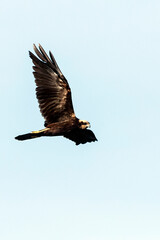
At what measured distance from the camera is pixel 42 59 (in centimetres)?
2331

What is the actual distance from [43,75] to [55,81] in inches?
18.8

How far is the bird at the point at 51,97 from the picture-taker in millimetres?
23328

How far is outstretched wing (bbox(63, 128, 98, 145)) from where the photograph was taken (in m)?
25.5

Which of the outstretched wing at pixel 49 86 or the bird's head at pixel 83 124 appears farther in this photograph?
the bird's head at pixel 83 124

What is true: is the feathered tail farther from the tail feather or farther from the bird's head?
the bird's head

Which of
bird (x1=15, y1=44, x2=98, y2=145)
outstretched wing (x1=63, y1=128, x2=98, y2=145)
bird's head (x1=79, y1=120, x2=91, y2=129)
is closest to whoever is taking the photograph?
bird (x1=15, y1=44, x2=98, y2=145)

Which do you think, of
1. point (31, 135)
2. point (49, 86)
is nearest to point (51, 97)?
point (49, 86)

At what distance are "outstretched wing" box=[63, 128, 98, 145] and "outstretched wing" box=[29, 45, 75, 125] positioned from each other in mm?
1950

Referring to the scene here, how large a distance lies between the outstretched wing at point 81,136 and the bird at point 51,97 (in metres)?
1.29

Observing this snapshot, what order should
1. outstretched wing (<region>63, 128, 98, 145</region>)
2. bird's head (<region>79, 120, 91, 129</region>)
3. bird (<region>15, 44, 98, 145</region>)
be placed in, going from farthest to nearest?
outstretched wing (<region>63, 128, 98, 145</region>) < bird's head (<region>79, 120, 91, 129</region>) < bird (<region>15, 44, 98, 145</region>)

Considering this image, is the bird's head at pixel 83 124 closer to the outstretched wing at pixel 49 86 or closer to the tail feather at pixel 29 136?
the outstretched wing at pixel 49 86

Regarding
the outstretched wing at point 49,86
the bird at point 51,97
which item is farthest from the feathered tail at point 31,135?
the outstretched wing at point 49,86

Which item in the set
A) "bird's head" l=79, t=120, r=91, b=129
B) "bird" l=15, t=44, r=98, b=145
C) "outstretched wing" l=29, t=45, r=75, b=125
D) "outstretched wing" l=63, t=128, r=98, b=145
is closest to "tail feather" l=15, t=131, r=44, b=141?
"bird" l=15, t=44, r=98, b=145

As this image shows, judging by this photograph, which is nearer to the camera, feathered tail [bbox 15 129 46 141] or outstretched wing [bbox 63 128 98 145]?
feathered tail [bbox 15 129 46 141]
